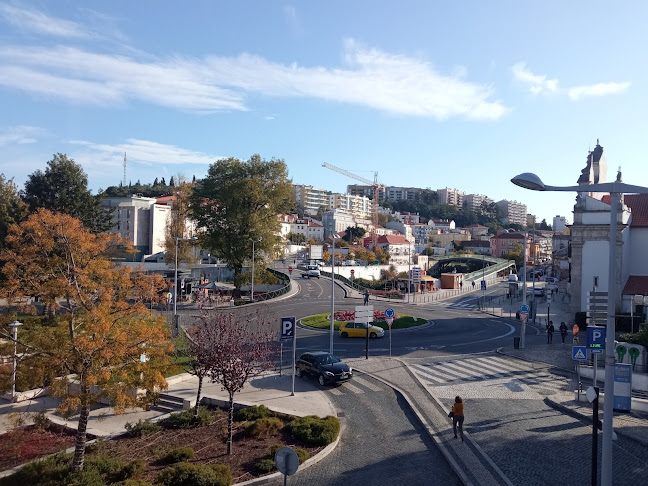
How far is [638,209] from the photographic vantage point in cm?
4184

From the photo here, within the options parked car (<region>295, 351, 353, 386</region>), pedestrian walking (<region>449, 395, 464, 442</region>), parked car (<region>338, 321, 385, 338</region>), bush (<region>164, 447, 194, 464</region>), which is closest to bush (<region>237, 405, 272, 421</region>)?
bush (<region>164, 447, 194, 464</region>)

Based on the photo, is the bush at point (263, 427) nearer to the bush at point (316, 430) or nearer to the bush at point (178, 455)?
the bush at point (316, 430)

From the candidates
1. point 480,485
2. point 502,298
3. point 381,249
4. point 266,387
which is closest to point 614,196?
point 480,485

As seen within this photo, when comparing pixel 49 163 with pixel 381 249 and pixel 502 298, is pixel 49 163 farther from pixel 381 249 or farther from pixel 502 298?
pixel 381 249

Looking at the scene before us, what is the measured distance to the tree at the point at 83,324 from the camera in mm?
11789

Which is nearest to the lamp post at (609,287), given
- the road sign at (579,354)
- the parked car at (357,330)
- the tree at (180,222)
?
the road sign at (579,354)

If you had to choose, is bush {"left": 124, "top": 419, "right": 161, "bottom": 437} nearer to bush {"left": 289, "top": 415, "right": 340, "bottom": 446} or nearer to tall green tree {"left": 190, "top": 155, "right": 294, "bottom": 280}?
bush {"left": 289, "top": 415, "right": 340, "bottom": 446}

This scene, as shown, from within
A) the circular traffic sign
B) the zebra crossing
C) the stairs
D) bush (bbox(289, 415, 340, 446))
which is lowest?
the stairs

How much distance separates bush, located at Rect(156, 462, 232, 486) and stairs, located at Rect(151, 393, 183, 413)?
6607mm

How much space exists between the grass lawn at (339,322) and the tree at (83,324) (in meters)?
23.2

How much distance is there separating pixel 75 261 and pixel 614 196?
41.3 feet

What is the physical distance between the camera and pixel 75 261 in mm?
13172

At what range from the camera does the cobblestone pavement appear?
40.7 feet

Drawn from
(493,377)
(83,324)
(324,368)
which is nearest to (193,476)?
(83,324)
